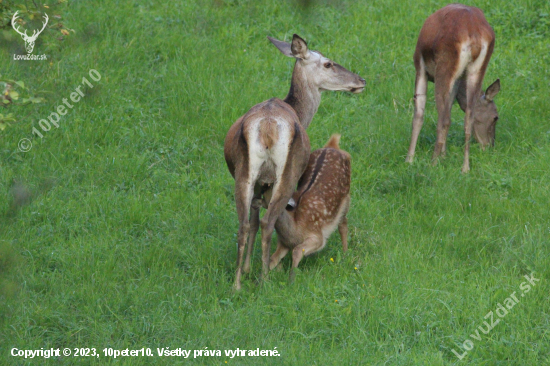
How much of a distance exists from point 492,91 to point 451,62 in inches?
43.7

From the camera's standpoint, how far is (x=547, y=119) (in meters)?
9.75

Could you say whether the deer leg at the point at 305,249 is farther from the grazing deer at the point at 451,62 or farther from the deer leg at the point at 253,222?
the grazing deer at the point at 451,62

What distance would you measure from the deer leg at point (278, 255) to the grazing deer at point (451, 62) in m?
2.82

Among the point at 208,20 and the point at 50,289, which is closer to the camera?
the point at 50,289

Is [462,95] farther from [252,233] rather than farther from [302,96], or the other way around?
[252,233]

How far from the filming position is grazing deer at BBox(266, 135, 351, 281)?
269 inches

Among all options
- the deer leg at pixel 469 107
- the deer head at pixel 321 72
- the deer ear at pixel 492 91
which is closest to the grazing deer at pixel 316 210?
the deer head at pixel 321 72

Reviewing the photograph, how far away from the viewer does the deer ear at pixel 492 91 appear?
9.46 m

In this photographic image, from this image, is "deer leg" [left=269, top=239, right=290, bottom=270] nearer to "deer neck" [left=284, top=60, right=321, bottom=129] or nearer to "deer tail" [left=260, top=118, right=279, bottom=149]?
"deer tail" [left=260, top=118, right=279, bottom=149]

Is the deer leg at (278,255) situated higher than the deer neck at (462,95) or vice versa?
the deer neck at (462,95)

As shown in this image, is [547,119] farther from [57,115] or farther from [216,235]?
[57,115]

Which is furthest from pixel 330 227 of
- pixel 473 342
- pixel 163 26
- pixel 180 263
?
pixel 163 26

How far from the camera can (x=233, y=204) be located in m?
8.09

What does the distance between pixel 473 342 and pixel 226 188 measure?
11.9 feet
